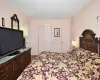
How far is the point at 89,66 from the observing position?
2.57 meters

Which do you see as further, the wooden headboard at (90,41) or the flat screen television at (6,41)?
the wooden headboard at (90,41)

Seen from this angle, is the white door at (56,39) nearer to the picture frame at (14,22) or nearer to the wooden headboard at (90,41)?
the wooden headboard at (90,41)

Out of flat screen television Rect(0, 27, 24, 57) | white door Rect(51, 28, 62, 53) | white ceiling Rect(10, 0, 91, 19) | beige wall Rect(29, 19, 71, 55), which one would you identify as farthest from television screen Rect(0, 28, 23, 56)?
white door Rect(51, 28, 62, 53)

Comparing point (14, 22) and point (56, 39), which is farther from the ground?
point (14, 22)

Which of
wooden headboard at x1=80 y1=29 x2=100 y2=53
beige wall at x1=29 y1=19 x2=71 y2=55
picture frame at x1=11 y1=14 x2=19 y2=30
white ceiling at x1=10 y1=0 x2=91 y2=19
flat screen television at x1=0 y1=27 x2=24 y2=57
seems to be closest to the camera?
flat screen television at x1=0 y1=27 x2=24 y2=57

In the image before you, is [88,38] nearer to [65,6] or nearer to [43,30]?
[65,6]

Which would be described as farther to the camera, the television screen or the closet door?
the closet door

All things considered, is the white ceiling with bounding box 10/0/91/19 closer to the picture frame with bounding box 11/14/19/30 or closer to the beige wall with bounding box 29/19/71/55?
the picture frame with bounding box 11/14/19/30

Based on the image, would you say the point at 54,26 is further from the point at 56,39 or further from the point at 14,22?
the point at 14,22

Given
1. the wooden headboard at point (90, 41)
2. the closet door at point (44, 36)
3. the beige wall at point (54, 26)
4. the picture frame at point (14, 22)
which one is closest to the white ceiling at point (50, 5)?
the picture frame at point (14, 22)

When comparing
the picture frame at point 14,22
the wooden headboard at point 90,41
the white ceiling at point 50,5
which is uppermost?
the white ceiling at point 50,5

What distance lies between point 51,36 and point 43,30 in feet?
1.79

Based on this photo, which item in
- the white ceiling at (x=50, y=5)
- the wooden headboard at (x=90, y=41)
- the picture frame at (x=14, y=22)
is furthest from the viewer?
the white ceiling at (x=50, y=5)

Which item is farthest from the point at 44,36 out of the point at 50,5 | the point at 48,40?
the point at 50,5
